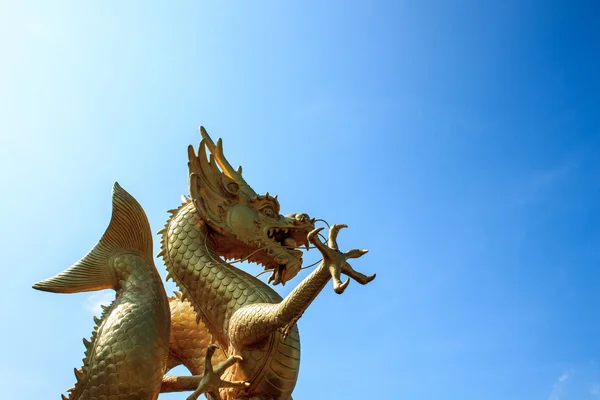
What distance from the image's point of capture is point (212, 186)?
6.68 m

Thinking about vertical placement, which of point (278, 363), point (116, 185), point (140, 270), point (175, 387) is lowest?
point (175, 387)

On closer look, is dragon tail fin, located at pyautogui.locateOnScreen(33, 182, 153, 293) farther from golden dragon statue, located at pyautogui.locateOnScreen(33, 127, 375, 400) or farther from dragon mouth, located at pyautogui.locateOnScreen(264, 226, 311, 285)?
dragon mouth, located at pyautogui.locateOnScreen(264, 226, 311, 285)

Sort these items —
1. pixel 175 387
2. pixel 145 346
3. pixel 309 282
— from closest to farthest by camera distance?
pixel 309 282
pixel 145 346
pixel 175 387

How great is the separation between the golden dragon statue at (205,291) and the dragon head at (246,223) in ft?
0.04

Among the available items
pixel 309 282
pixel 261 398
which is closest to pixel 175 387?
pixel 261 398

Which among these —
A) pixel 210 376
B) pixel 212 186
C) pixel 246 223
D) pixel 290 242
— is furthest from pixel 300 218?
pixel 210 376

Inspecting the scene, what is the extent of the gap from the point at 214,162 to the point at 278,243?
126 centimetres

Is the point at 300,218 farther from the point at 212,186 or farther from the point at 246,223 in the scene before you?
the point at 212,186

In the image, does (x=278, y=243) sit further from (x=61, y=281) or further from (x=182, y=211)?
(x=61, y=281)

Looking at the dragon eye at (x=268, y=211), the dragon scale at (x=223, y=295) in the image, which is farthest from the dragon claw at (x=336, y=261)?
the dragon eye at (x=268, y=211)

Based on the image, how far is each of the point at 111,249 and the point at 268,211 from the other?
1.74 metres

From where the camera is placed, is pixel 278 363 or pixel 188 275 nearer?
pixel 278 363

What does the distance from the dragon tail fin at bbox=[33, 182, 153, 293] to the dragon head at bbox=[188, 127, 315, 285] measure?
0.66 meters

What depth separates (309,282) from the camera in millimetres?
A: 4602
